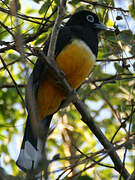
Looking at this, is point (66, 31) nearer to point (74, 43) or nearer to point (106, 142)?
point (74, 43)

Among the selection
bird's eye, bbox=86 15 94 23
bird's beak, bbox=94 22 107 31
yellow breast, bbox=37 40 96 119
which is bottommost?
yellow breast, bbox=37 40 96 119

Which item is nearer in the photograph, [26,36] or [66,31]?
[26,36]

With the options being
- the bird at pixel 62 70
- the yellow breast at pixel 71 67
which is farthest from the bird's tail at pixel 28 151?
the yellow breast at pixel 71 67

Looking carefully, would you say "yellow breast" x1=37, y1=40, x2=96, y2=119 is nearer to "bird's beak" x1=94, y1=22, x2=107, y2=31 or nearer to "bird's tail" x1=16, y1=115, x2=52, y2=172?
"bird's tail" x1=16, y1=115, x2=52, y2=172

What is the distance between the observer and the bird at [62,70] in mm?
3996

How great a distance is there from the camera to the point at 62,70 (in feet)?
13.2

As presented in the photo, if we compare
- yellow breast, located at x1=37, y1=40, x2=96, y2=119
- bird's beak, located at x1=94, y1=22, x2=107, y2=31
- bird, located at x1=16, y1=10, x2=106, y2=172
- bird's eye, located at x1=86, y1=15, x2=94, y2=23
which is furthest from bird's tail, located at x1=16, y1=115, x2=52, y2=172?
bird's eye, located at x1=86, y1=15, x2=94, y2=23

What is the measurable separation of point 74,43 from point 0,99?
2.03 m

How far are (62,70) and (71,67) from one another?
109mm

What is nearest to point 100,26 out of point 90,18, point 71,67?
point 90,18

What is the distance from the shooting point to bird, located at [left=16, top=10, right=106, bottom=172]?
4.00 meters

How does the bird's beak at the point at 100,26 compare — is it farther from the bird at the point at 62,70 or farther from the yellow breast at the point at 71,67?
the yellow breast at the point at 71,67

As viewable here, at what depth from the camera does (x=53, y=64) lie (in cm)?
322

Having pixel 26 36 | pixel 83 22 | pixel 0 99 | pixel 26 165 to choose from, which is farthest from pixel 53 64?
pixel 0 99
